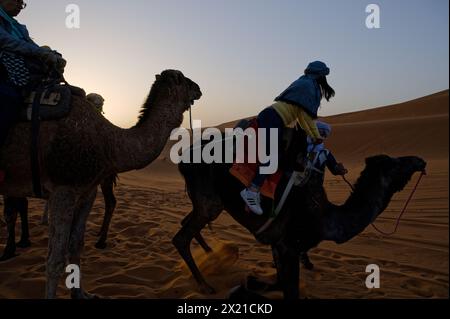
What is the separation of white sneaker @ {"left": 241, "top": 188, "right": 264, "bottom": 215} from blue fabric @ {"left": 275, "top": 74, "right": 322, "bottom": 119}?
109cm

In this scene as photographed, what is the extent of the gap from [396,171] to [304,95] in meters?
1.32

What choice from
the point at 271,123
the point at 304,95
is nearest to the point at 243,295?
the point at 271,123

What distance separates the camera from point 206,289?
4.85 metres

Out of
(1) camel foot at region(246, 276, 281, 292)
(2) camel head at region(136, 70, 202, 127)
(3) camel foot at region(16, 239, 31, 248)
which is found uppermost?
(2) camel head at region(136, 70, 202, 127)

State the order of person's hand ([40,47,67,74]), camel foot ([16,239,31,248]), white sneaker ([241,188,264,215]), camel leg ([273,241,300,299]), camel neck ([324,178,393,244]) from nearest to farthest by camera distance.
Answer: person's hand ([40,47,67,74]), white sneaker ([241,188,264,215]), camel leg ([273,241,300,299]), camel neck ([324,178,393,244]), camel foot ([16,239,31,248])

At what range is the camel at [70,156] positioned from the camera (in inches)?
140

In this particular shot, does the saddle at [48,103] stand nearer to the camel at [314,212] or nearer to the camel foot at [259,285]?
the camel at [314,212]

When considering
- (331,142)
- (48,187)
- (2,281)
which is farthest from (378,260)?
(331,142)

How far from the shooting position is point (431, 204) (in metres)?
10.2

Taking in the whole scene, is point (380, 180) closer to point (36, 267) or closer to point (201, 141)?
point (201, 141)

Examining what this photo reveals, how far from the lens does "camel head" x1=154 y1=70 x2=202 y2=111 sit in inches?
160

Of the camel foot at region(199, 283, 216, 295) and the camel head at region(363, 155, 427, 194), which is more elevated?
the camel head at region(363, 155, 427, 194)

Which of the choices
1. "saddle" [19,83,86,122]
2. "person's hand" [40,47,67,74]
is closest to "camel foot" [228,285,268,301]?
"saddle" [19,83,86,122]

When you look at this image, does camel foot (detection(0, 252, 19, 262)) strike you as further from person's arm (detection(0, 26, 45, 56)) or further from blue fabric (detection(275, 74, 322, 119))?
blue fabric (detection(275, 74, 322, 119))
